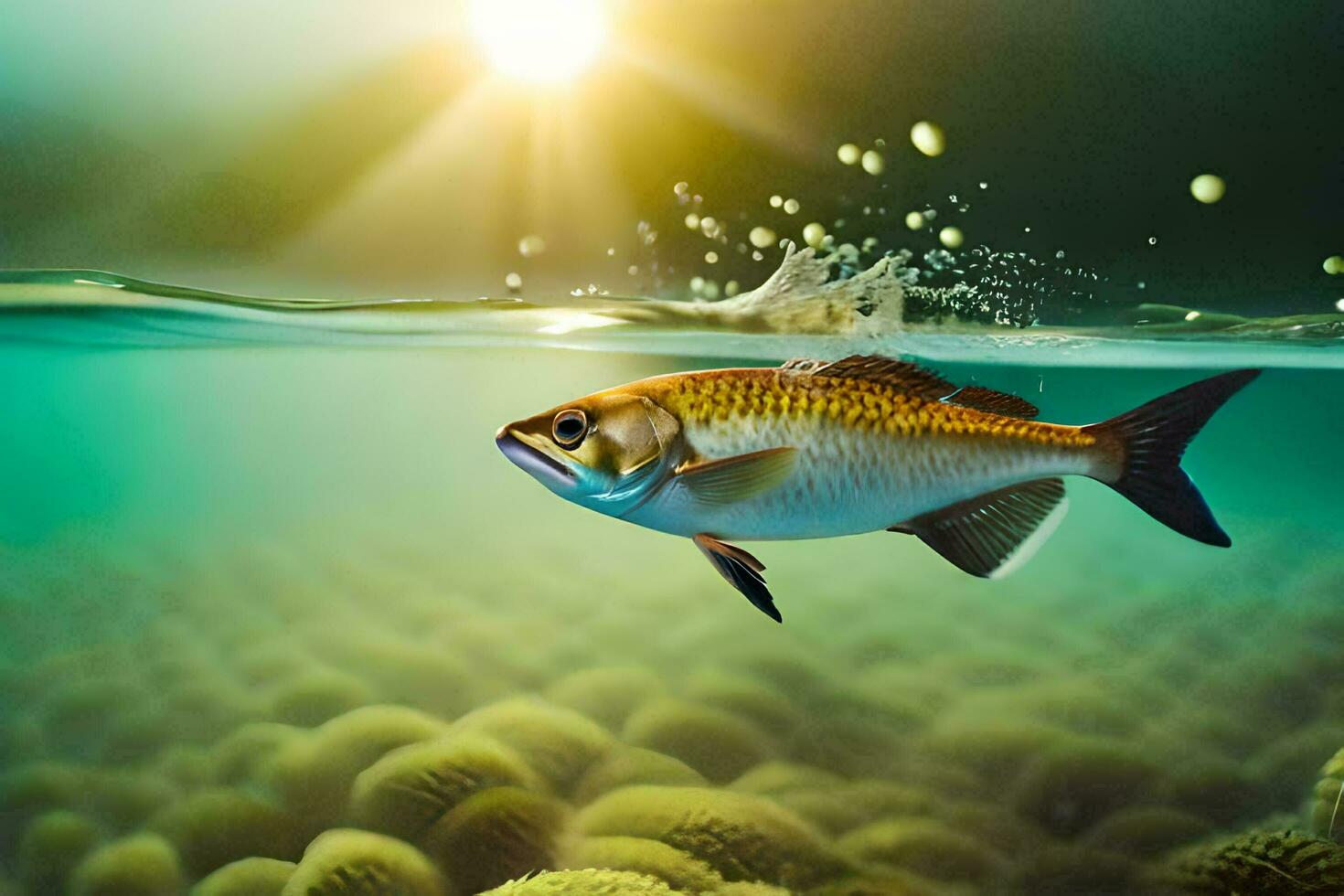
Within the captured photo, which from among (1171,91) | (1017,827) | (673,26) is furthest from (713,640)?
(1171,91)

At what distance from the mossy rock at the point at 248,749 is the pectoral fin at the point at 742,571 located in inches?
84.5

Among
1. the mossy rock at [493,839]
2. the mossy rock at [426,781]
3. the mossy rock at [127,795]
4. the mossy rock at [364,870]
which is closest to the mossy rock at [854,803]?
the mossy rock at [493,839]

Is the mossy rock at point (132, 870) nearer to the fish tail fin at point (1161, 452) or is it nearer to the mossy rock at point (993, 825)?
the mossy rock at point (993, 825)

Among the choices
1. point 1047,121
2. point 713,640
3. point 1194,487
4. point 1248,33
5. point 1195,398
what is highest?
point 1248,33

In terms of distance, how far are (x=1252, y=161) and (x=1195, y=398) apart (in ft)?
6.01

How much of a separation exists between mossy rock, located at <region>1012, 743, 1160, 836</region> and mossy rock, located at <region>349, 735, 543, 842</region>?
158cm

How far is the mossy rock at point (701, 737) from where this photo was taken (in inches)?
113

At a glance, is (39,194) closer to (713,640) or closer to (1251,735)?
(713,640)

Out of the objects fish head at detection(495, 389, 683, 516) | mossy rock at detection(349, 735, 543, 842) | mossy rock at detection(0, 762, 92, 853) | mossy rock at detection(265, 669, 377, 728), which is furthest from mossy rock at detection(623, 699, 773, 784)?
mossy rock at detection(0, 762, 92, 853)

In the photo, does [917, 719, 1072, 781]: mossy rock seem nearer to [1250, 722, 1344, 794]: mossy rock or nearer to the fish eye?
[1250, 722, 1344, 794]: mossy rock

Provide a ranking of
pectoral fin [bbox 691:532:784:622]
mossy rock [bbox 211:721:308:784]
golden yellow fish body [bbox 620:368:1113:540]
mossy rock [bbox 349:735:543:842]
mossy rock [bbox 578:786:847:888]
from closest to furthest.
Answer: pectoral fin [bbox 691:532:784:622] < golden yellow fish body [bbox 620:368:1113:540] < mossy rock [bbox 578:786:847:888] < mossy rock [bbox 349:735:543:842] < mossy rock [bbox 211:721:308:784]

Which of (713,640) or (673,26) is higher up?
(673,26)

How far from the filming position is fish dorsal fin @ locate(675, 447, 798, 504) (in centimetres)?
150

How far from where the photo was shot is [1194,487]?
73.4 inches
